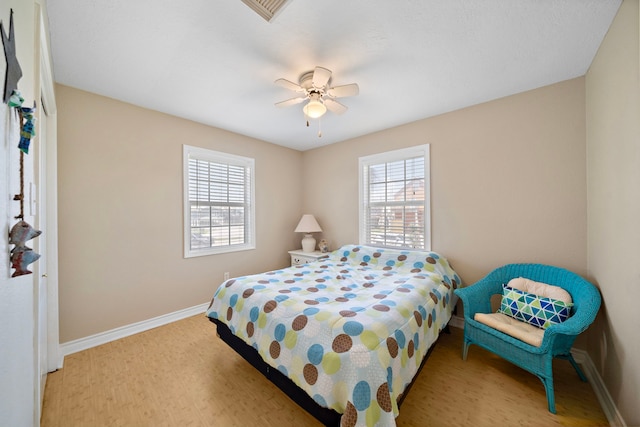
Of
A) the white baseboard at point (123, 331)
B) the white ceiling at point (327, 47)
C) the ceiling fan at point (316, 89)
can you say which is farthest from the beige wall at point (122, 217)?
the ceiling fan at point (316, 89)

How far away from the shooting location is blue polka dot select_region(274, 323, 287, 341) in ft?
5.37

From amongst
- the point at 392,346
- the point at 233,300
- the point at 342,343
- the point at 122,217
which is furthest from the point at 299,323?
the point at 122,217

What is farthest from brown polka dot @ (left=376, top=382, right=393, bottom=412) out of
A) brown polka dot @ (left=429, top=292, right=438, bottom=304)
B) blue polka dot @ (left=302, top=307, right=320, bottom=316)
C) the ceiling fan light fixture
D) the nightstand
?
the nightstand

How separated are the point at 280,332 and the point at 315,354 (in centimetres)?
33

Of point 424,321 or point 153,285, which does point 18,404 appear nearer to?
point 424,321

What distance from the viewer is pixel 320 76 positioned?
1.88 metres

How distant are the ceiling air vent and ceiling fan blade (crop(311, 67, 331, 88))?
470mm

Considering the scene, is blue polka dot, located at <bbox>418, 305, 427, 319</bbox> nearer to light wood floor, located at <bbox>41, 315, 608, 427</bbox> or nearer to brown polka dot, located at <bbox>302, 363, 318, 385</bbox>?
light wood floor, located at <bbox>41, 315, 608, 427</bbox>

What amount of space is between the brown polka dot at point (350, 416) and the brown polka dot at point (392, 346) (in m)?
0.35

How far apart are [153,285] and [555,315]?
151 inches

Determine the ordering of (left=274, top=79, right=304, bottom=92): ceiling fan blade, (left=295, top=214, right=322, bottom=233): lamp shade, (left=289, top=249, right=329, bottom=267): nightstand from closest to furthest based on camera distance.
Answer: (left=274, top=79, right=304, bottom=92): ceiling fan blade, (left=289, top=249, right=329, bottom=267): nightstand, (left=295, top=214, right=322, bottom=233): lamp shade

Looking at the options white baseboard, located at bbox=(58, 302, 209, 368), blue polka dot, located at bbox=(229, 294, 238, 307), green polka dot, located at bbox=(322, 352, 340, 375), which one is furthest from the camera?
white baseboard, located at bbox=(58, 302, 209, 368)

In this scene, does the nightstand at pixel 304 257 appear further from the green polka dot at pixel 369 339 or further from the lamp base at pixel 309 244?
the green polka dot at pixel 369 339

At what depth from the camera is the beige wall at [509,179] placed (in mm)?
2209
